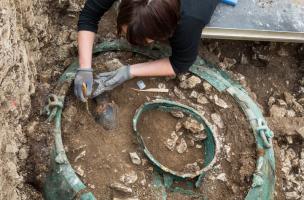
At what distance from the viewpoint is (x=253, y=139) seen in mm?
1958

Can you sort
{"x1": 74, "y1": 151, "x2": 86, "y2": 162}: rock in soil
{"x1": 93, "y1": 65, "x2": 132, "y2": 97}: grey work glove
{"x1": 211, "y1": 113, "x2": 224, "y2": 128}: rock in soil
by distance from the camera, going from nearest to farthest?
{"x1": 74, "y1": 151, "x2": 86, "y2": 162}: rock in soil < {"x1": 93, "y1": 65, "x2": 132, "y2": 97}: grey work glove < {"x1": 211, "y1": 113, "x2": 224, "y2": 128}: rock in soil

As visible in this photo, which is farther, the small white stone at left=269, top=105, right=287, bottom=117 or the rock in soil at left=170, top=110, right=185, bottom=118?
the small white stone at left=269, top=105, right=287, bottom=117

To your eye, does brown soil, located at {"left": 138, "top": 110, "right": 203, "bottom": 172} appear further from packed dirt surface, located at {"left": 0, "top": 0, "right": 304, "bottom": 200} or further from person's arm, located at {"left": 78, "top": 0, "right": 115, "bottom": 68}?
person's arm, located at {"left": 78, "top": 0, "right": 115, "bottom": 68}

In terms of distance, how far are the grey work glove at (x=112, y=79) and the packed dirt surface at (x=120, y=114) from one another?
8 cm

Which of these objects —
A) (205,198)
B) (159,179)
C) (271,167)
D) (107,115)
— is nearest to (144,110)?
(107,115)

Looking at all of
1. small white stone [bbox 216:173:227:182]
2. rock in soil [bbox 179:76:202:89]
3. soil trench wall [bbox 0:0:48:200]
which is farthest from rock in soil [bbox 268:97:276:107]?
soil trench wall [bbox 0:0:48:200]

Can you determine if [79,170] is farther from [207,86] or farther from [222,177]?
[207,86]

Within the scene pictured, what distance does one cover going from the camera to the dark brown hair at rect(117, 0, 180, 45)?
1588 mm

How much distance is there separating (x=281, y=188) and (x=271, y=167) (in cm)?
16

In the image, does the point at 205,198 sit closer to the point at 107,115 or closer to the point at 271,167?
the point at 271,167

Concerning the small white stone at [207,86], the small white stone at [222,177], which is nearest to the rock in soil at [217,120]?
the small white stone at [207,86]

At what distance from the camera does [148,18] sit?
5.22 feet

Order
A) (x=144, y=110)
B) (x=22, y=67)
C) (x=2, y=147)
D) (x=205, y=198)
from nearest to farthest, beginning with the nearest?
(x=2, y=147)
(x=22, y=67)
(x=205, y=198)
(x=144, y=110)

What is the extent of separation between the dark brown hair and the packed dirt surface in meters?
0.41
